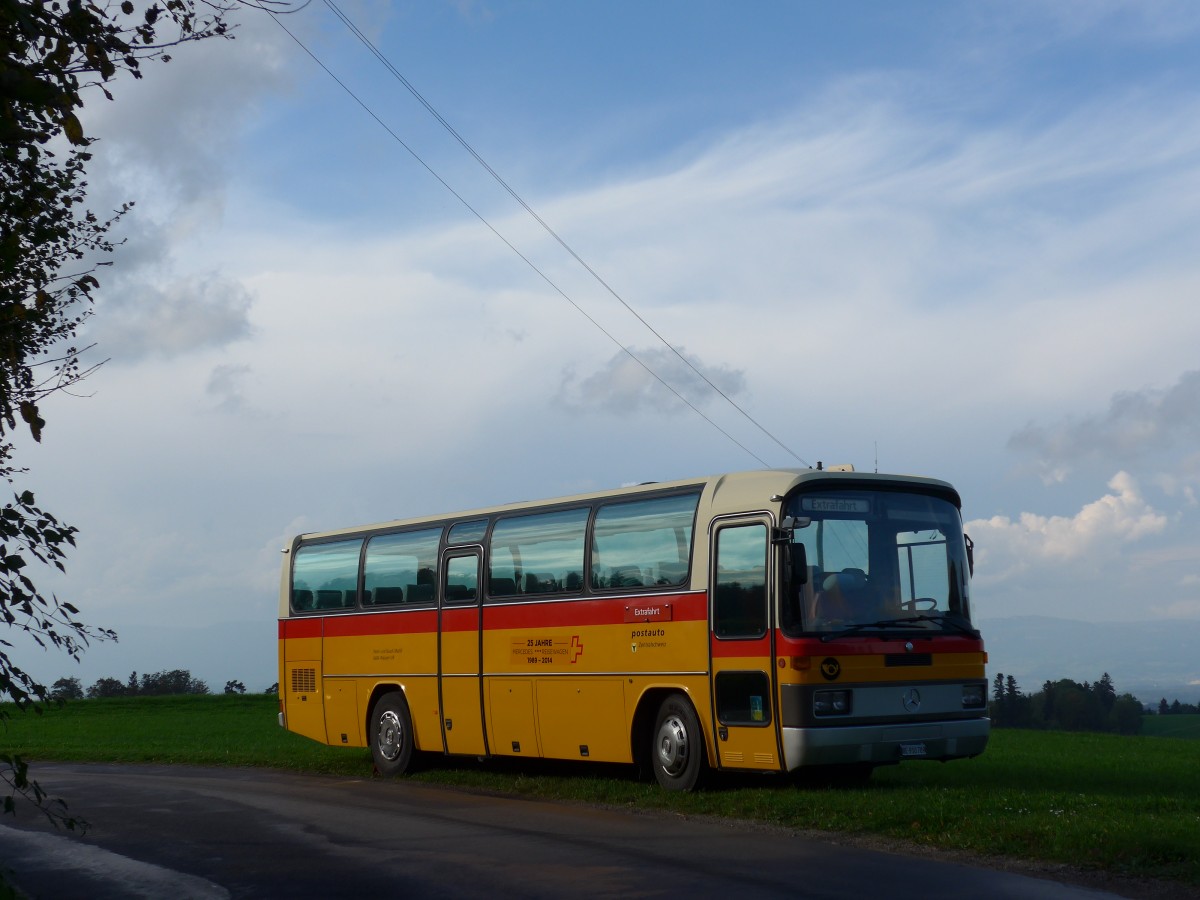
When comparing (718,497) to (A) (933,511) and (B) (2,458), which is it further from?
(B) (2,458)

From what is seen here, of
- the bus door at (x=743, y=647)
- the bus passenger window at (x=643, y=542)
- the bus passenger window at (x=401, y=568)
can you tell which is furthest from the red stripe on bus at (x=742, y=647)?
the bus passenger window at (x=401, y=568)

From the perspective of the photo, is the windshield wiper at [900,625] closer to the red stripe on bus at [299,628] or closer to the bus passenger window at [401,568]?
the bus passenger window at [401,568]

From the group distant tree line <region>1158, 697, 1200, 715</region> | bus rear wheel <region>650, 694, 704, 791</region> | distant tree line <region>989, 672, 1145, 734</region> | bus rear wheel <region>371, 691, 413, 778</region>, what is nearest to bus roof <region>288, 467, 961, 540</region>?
bus rear wheel <region>650, 694, 704, 791</region>

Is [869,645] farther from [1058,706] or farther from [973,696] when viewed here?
[1058,706]

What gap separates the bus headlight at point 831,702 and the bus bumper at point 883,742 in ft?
0.52

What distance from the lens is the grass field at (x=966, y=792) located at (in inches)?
426

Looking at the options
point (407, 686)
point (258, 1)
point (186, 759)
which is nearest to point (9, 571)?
point (258, 1)

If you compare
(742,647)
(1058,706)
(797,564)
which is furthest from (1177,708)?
(797,564)

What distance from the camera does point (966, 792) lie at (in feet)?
45.0

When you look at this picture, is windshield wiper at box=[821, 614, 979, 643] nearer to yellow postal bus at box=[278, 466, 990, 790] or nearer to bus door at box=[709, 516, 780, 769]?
yellow postal bus at box=[278, 466, 990, 790]

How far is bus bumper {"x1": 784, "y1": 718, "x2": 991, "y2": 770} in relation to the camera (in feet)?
45.3

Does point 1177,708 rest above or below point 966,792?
below

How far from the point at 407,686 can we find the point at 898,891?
1102 centimetres

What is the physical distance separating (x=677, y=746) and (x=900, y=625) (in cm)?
262
